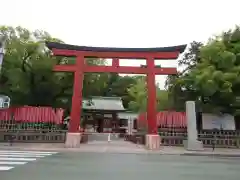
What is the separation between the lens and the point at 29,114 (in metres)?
22.1

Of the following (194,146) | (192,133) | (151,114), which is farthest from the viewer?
(151,114)

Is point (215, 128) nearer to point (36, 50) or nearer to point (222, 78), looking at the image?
point (222, 78)

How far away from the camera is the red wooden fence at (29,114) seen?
72.2 feet

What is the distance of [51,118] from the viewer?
22.6 m

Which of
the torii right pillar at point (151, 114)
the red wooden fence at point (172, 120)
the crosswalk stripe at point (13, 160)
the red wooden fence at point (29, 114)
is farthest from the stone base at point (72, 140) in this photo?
the red wooden fence at point (172, 120)

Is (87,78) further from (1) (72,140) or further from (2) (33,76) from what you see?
(1) (72,140)

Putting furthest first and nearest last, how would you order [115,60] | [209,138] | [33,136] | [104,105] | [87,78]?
[104,105], [87,78], [33,136], [209,138], [115,60]

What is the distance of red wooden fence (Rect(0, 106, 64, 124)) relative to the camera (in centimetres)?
2200

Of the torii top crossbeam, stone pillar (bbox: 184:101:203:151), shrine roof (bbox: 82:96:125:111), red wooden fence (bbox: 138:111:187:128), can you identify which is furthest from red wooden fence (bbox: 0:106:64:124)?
shrine roof (bbox: 82:96:125:111)

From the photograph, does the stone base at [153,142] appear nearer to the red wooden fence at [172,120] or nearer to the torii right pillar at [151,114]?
the torii right pillar at [151,114]

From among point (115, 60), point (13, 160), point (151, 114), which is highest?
point (115, 60)

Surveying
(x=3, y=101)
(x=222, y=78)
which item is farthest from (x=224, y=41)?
(x=3, y=101)

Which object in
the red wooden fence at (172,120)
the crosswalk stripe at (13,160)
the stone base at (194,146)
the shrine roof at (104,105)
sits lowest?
the crosswalk stripe at (13,160)

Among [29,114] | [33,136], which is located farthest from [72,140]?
[29,114]
